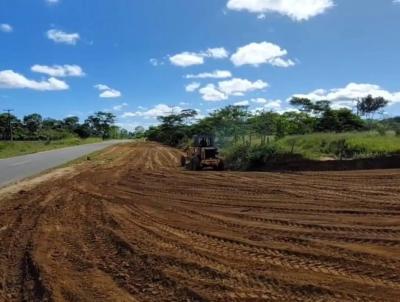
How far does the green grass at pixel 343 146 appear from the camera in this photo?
82.6 feet

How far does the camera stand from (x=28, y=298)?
6.46m

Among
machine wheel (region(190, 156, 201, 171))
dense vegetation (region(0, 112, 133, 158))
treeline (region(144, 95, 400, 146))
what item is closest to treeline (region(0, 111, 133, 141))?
dense vegetation (region(0, 112, 133, 158))

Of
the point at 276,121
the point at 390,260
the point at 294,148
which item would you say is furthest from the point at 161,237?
the point at 276,121

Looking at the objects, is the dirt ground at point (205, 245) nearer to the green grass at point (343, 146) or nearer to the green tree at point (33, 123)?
the green grass at point (343, 146)

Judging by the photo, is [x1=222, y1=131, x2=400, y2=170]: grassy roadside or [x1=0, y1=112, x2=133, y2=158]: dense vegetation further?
[x1=0, y1=112, x2=133, y2=158]: dense vegetation

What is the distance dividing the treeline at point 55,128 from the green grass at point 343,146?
327ft

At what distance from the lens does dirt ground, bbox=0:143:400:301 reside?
6445 millimetres

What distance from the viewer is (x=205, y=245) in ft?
28.9

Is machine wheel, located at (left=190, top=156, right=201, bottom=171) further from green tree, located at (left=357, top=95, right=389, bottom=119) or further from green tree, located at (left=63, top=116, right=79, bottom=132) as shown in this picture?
green tree, located at (left=63, top=116, right=79, bottom=132)

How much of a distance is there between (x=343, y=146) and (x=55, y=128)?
13888cm

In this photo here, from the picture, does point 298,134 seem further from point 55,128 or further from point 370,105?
point 55,128

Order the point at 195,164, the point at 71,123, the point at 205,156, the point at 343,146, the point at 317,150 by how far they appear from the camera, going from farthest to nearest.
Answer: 1. the point at 71,123
2. the point at 317,150
3. the point at 343,146
4. the point at 195,164
5. the point at 205,156

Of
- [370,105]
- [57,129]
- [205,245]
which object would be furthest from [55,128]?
[205,245]

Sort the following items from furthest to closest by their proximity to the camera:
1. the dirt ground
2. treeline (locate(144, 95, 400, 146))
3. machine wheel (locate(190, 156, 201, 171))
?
treeline (locate(144, 95, 400, 146)) < machine wheel (locate(190, 156, 201, 171)) < the dirt ground
